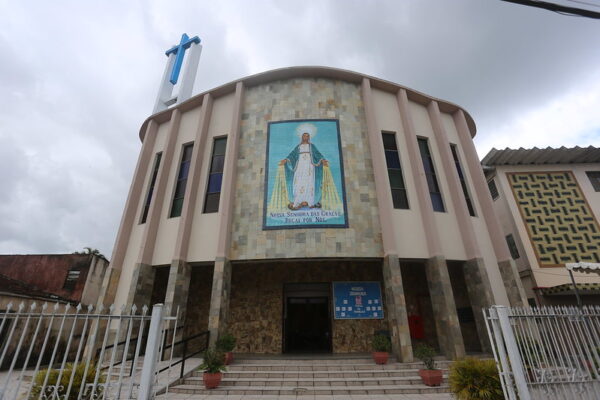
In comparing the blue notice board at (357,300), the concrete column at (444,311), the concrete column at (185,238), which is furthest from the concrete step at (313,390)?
the blue notice board at (357,300)

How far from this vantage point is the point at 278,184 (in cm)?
1167

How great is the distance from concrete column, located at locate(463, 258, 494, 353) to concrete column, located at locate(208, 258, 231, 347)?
30.9ft

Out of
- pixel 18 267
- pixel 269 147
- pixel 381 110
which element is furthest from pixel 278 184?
pixel 18 267

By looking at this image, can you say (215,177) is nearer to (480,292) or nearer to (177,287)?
(177,287)

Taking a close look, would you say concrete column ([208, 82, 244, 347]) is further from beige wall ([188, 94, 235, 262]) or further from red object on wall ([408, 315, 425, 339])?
red object on wall ([408, 315, 425, 339])

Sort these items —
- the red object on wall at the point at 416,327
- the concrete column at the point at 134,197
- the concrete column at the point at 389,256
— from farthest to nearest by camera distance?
the concrete column at the point at 134,197 < the red object on wall at the point at 416,327 < the concrete column at the point at 389,256

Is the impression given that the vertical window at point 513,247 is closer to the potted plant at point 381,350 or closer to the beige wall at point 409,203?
the beige wall at point 409,203

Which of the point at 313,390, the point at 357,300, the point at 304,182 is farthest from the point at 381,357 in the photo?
the point at 304,182

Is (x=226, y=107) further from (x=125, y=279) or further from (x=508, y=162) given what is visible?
(x=508, y=162)

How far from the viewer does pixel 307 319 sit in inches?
490

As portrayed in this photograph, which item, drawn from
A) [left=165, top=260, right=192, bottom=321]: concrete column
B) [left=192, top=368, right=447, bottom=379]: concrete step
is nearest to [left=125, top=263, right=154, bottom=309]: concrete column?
[left=165, top=260, right=192, bottom=321]: concrete column

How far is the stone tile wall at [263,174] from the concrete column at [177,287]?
2.06m

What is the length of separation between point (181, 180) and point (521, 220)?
1756 centimetres

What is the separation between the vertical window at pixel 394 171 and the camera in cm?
1177
